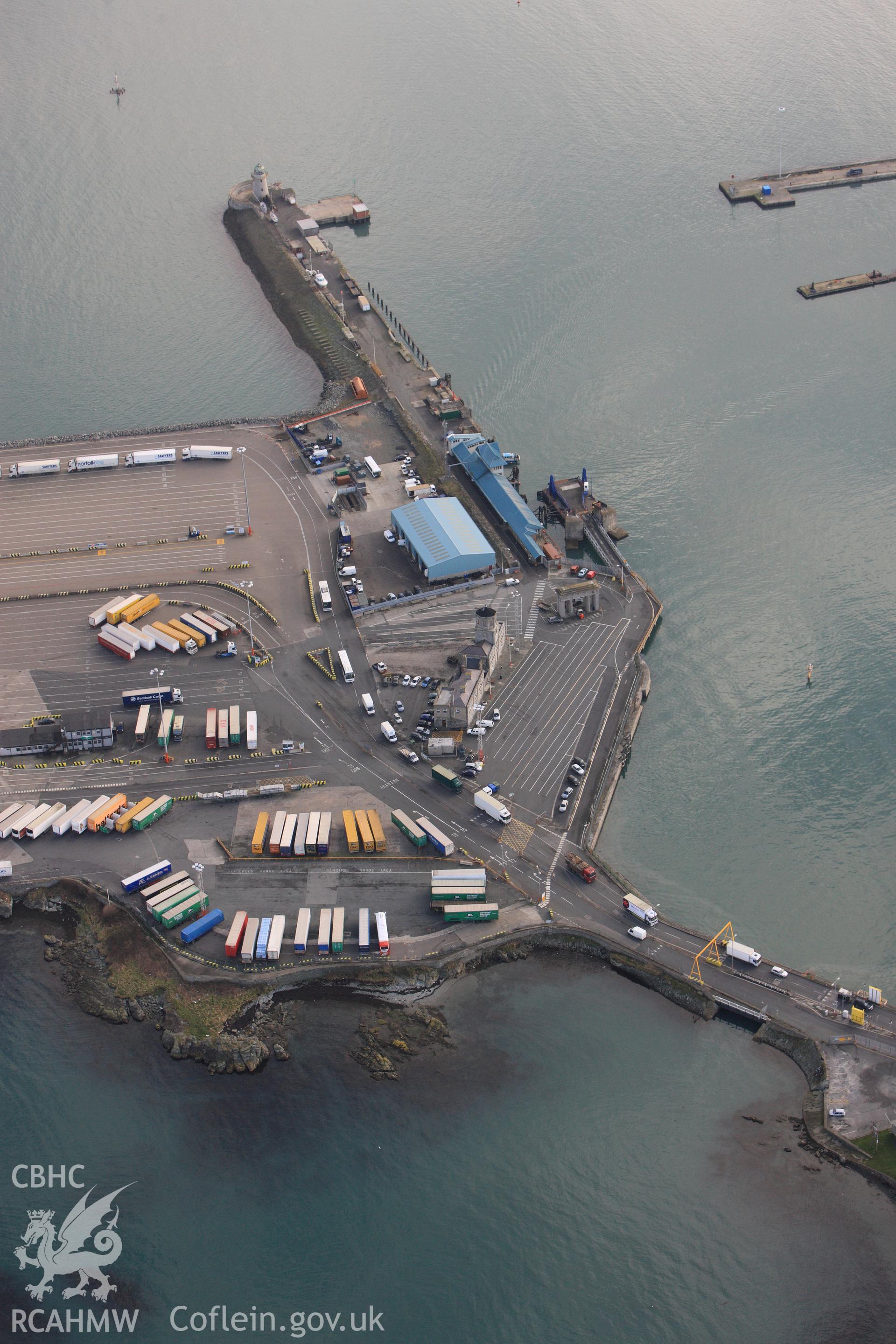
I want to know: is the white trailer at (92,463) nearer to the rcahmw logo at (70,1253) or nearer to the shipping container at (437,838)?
the shipping container at (437,838)

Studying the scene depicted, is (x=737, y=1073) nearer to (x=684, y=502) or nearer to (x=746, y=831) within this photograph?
(x=746, y=831)

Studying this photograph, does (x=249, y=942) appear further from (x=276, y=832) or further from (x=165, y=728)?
(x=165, y=728)

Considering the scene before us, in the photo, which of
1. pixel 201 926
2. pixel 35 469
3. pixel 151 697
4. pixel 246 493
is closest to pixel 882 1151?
pixel 201 926

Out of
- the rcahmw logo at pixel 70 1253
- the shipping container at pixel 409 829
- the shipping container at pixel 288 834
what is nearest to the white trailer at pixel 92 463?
the shipping container at pixel 288 834

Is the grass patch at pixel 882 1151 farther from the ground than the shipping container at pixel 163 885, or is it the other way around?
the shipping container at pixel 163 885

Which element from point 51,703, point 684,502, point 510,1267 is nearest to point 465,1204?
point 510,1267

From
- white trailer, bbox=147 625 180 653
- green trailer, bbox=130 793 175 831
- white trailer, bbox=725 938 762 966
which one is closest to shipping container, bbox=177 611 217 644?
white trailer, bbox=147 625 180 653
